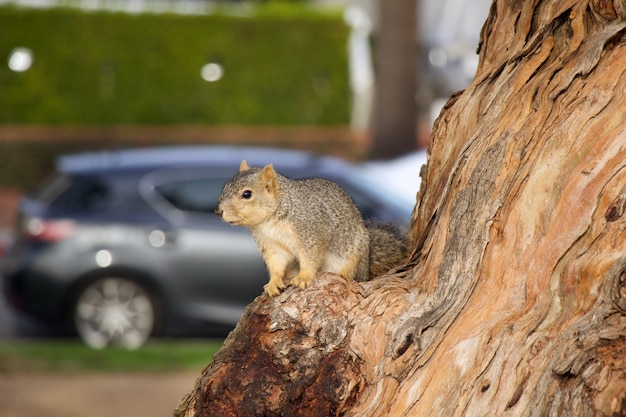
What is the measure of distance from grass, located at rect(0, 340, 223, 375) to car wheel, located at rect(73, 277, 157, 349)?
52 centimetres

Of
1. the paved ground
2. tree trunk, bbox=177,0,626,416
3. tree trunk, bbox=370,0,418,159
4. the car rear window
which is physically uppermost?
tree trunk, bbox=370,0,418,159

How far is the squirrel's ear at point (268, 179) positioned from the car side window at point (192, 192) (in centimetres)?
565

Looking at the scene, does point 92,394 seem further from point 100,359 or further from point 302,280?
point 302,280

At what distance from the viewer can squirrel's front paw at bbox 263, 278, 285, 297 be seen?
3646 millimetres

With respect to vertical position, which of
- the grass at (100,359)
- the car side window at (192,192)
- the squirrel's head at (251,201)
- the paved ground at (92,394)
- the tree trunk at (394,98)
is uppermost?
the tree trunk at (394,98)

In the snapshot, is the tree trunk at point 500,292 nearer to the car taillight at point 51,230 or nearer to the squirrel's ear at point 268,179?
the squirrel's ear at point 268,179

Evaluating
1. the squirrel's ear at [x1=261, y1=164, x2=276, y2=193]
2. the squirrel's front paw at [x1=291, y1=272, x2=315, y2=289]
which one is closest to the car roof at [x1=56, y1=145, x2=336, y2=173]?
the squirrel's ear at [x1=261, y1=164, x2=276, y2=193]

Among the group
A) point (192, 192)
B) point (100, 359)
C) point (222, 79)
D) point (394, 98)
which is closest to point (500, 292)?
point (100, 359)

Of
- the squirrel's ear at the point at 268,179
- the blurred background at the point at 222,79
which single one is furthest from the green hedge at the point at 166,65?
the squirrel's ear at the point at 268,179

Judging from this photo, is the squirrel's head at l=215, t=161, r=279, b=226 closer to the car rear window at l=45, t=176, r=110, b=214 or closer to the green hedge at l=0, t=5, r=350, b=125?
the car rear window at l=45, t=176, r=110, b=214

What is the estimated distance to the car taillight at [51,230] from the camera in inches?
387

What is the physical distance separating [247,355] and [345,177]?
22.1 feet

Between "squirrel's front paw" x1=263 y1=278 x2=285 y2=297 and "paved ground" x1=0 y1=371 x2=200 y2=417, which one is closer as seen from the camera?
"squirrel's front paw" x1=263 y1=278 x2=285 y2=297

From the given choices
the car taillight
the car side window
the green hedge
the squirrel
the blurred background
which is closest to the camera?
the squirrel
